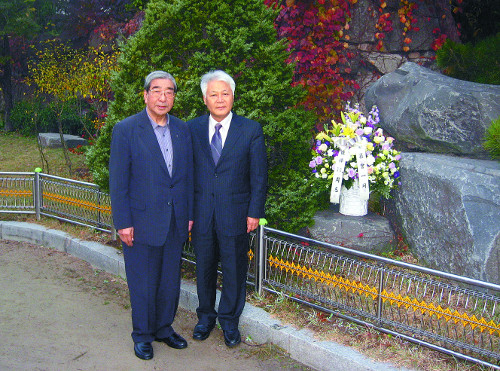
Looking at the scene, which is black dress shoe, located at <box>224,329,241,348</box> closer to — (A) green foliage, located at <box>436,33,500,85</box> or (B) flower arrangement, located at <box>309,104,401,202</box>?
(B) flower arrangement, located at <box>309,104,401,202</box>

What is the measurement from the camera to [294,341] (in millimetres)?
3998

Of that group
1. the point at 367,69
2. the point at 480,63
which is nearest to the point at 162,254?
the point at 480,63

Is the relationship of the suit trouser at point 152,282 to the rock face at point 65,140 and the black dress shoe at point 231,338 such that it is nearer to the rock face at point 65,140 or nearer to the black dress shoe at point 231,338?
the black dress shoe at point 231,338

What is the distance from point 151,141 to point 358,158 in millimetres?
2427

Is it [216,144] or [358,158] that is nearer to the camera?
[216,144]

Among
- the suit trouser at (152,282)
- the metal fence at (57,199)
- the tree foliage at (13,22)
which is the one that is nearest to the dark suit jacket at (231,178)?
the suit trouser at (152,282)

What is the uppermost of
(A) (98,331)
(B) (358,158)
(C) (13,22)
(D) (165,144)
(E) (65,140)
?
(C) (13,22)

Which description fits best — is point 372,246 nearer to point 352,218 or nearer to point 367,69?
point 352,218

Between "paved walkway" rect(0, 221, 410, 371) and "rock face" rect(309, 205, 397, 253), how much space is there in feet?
4.59

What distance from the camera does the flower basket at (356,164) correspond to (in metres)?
5.50

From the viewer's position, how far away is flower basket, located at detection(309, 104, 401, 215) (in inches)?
216

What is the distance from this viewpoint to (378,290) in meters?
3.92

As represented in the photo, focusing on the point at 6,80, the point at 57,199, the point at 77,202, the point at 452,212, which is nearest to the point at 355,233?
the point at 452,212

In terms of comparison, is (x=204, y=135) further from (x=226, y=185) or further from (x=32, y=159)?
(x=32, y=159)
